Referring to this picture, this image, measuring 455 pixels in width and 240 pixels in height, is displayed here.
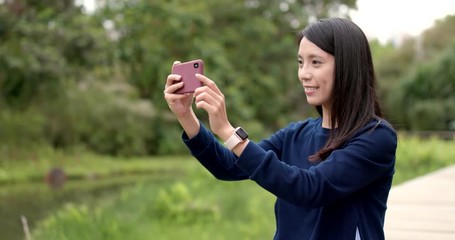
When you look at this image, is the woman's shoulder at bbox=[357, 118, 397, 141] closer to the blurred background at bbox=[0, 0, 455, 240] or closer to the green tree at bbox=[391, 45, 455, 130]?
the blurred background at bbox=[0, 0, 455, 240]

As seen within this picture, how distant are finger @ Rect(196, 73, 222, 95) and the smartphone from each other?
0.02m

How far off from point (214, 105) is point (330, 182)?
0.92ft

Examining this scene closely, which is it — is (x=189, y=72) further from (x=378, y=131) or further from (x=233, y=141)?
(x=378, y=131)

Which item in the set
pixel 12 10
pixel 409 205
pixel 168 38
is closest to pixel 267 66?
pixel 168 38

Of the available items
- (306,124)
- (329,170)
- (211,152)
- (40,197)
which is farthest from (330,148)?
(40,197)

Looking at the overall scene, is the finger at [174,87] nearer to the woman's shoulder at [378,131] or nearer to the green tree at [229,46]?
the woman's shoulder at [378,131]

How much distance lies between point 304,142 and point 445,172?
595 cm

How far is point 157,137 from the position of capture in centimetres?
2294

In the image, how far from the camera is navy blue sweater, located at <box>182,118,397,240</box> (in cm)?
140

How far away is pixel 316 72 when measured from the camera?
5.07ft

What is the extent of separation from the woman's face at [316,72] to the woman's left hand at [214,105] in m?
0.23

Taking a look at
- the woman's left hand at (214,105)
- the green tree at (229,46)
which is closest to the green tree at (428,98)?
the green tree at (229,46)

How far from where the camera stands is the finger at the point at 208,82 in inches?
56.5

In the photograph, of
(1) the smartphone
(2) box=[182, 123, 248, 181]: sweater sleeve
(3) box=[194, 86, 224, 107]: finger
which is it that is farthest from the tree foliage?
(3) box=[194, 86, 224, 107]: finger
